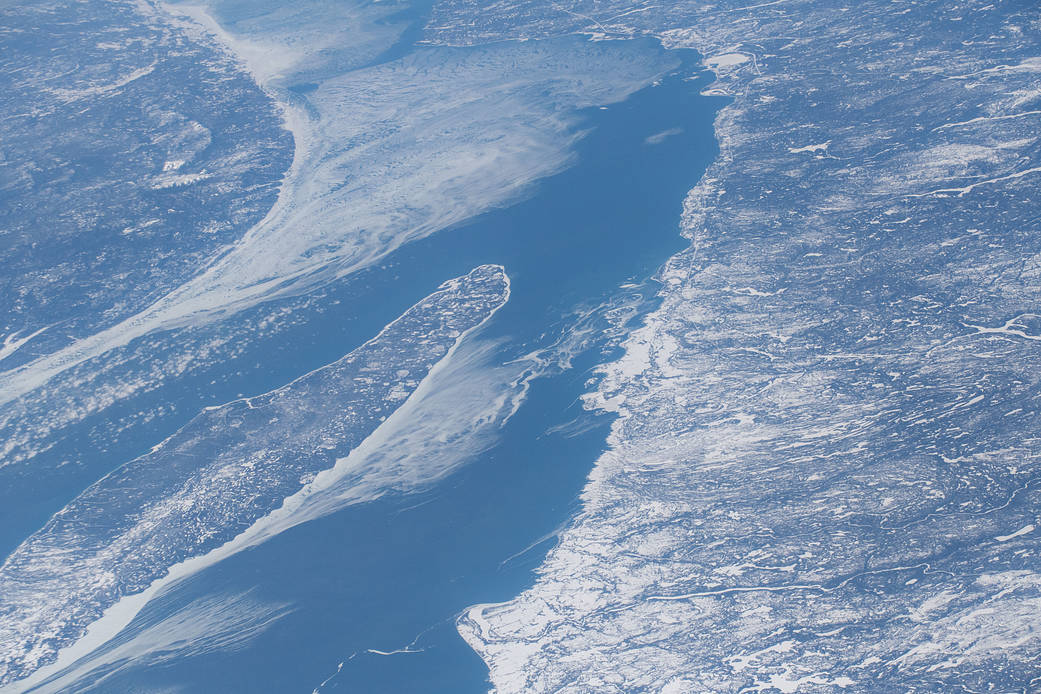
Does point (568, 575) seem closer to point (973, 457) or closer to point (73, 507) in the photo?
point (973, 457)

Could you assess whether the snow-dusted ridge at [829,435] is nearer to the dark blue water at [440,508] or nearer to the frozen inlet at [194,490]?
the dark blue water at [440,508]

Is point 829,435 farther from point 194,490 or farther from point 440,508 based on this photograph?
point 194,490

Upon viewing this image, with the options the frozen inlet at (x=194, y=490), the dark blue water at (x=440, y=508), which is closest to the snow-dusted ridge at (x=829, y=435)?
the dark blue water at (x=440, y=508)

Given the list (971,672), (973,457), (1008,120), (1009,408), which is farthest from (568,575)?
(1008,120)

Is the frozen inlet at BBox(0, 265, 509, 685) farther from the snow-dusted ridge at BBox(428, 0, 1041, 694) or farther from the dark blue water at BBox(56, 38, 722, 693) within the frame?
the snow-dusted ridge at BBox(428, 0, 1041, 694)

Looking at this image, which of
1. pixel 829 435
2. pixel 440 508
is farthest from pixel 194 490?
pixel 829 435

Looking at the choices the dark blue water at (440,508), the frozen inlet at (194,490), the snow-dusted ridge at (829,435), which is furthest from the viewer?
the frozen inlet at (194,490)
